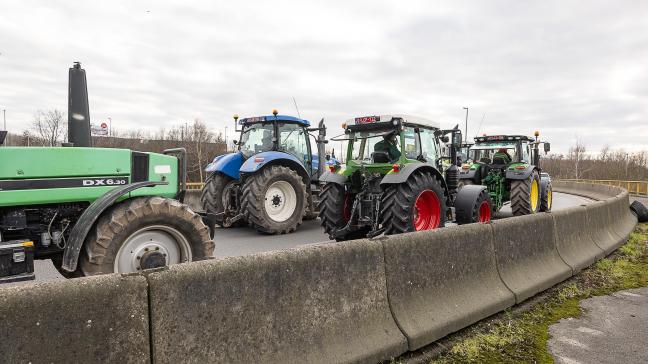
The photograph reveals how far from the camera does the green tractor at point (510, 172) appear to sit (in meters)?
10.7

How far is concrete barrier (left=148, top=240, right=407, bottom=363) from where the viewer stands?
2170mm

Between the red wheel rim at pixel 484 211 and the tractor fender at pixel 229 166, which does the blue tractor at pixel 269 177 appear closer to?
the tractor fender at pixel 229 166

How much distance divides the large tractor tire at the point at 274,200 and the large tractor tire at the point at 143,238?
11.5 ft

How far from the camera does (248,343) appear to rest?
240 cm

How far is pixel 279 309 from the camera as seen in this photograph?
2.57m

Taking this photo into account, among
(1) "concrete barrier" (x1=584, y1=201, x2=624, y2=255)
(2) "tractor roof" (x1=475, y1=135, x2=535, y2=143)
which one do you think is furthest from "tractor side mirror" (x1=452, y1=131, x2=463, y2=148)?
(2) "tractor roof" (x1=475, y1=135, x2=535, y2=143)

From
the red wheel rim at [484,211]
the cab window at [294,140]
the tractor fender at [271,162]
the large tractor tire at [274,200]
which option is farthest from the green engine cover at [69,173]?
the red wheel rim at [484,211]

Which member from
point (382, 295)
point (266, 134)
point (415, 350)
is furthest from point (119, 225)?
Answer: point (266, 134)

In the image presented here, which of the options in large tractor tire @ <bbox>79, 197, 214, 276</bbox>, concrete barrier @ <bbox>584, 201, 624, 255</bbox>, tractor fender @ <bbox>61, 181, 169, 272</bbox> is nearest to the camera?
tractor fender @ <bbox>61, 181, 169, 272</bbox>

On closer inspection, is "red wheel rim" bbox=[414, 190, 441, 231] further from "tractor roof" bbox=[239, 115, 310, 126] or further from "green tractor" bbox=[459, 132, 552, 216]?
"green tractor" bbox=[459, 132, 552, 216]

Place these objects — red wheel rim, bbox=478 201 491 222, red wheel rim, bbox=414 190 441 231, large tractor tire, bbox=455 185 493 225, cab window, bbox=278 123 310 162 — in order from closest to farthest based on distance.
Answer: red wheel rim, bbox=414 190 441 231 → large tractor tire, bbox=455 185 493 225 → red wheel rim, bbox=478 201 491 222 → cab window, bbox=278 123 310 162

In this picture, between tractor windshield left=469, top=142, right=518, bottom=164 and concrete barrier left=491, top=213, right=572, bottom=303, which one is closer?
concrete barrier left=491, top=213, right=572, bottom=303

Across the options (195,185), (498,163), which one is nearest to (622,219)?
(498,163)

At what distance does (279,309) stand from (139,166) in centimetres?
307
